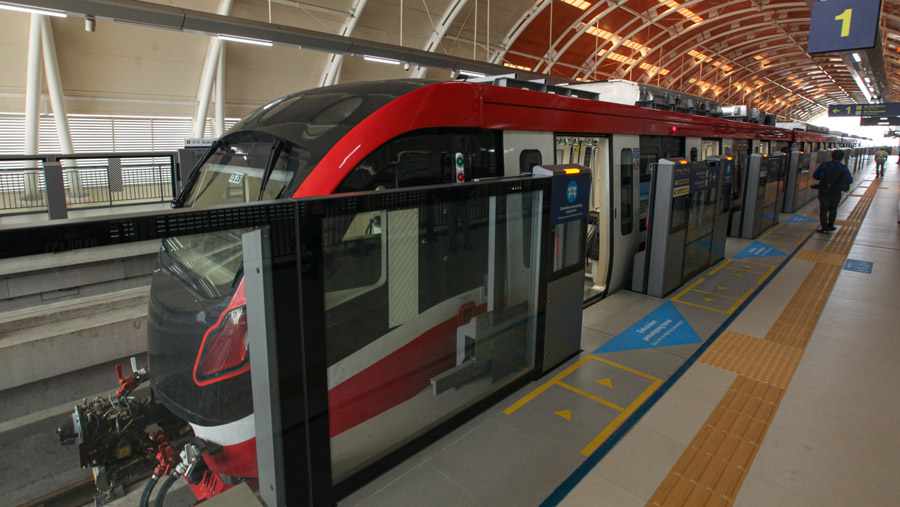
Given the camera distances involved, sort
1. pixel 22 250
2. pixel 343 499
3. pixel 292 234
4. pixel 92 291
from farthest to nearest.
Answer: pixel 92 291 < pixel 343 499 < pixel 292 234 < pixel 22 250

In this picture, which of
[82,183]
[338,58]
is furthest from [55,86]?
[338,58]

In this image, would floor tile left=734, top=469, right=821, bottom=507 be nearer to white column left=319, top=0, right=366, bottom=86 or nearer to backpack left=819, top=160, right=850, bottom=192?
backpack left=819, top=160, right=850, bottom=192

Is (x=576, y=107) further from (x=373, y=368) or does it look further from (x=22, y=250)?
(x=22, y=250)

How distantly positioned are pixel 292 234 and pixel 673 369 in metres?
3.69

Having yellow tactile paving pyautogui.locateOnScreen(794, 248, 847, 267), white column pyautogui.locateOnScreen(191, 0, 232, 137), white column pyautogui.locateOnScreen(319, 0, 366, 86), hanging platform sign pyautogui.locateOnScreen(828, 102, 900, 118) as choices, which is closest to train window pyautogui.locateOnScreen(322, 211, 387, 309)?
yellow tactile paving pyautogui.locateOnScreen(794, 248, 847, 267)

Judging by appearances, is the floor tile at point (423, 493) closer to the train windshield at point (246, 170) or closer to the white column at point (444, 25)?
the train windshield at point (246, 170)

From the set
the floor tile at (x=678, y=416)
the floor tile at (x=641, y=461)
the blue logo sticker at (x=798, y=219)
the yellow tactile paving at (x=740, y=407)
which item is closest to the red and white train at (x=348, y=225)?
the floor tile at (x=641, y=461)

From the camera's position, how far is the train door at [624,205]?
6.16m

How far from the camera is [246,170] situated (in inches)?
144

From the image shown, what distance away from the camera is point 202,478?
281 cm

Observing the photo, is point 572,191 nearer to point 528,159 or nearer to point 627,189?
point 528,159

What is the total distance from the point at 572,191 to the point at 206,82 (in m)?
15.0

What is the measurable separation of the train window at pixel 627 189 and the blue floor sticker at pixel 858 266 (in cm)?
423

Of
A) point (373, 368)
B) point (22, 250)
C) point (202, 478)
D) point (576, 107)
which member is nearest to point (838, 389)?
point (576, 107)
